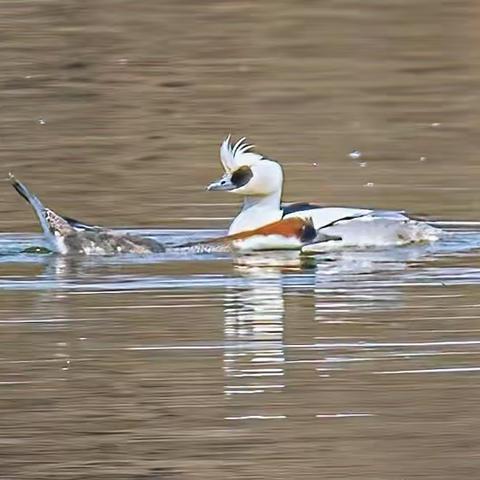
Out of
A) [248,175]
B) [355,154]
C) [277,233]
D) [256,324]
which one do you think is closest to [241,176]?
[248,175]

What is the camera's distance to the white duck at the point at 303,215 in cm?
1123

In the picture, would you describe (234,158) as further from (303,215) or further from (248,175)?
(303,215)

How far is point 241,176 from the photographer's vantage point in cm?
1153

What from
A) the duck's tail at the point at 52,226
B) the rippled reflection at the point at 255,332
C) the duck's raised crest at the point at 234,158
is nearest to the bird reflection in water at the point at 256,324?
the rippled reflection at the point at 255,332

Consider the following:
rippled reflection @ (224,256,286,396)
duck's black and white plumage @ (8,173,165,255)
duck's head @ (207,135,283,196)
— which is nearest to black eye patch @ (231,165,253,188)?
duck's head @ (207,135,283,196)

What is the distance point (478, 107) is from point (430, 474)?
11.6 meters

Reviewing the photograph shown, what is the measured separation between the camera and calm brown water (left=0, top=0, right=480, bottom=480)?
6.86m

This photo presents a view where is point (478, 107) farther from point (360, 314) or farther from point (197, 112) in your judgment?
point (360, 314)

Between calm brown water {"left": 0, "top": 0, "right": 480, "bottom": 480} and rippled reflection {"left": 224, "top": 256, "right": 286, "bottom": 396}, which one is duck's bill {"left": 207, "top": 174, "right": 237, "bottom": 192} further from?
rippled reflection {"left": 224, "top": 256, "right": 286, "bottom": 396}

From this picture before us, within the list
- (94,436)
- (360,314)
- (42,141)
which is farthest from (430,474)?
(42,141)

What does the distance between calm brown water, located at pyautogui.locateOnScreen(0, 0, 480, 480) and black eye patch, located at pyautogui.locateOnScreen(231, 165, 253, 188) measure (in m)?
0.35

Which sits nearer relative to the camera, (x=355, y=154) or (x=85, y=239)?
(x=85, y=239)

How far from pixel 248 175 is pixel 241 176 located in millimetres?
40

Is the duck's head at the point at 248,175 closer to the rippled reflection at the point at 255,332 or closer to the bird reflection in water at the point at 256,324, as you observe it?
the bird reflection in water at the point at 256,324
